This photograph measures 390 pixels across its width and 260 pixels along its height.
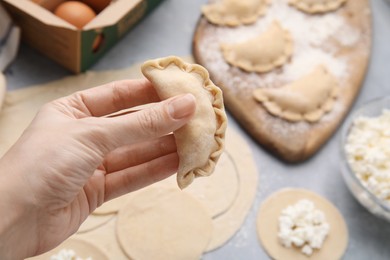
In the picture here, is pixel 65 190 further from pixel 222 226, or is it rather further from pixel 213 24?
pixel 213 24

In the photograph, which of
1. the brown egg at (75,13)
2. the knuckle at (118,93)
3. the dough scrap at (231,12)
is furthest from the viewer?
the dough scrap at (231,12)

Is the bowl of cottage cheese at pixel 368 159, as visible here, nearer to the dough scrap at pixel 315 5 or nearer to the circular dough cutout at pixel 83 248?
the dough scrap at pixel 315 5

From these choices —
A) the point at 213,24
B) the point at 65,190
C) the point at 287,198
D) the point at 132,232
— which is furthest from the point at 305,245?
the point at 213,24

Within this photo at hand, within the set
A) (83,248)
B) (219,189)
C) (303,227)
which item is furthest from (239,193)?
(83,248)

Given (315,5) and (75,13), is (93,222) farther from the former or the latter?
(315,5)

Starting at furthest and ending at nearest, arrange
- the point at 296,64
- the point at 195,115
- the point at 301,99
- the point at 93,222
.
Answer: the point at 296,64
the point at 301,99
the point at 93,222
the point at 195,115

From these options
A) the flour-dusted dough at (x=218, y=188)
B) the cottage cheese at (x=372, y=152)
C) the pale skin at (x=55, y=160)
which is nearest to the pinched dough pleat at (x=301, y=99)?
the cottage cheese at (x=372, y=152)
